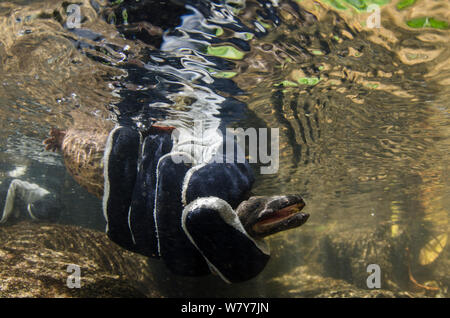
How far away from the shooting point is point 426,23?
4586 millimetres

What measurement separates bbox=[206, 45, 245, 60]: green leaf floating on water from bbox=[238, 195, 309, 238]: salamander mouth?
11.9 ft

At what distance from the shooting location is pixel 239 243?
Result: 9.33 feet

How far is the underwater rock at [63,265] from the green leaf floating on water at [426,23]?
7.01 meters

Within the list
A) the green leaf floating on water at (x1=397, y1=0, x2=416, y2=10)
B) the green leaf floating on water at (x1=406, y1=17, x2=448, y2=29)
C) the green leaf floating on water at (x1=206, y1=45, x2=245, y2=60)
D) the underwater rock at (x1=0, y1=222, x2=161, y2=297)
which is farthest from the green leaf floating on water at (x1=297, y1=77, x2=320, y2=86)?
the underwater rock at (x1=0, y1=222, x2=161, y2=297)

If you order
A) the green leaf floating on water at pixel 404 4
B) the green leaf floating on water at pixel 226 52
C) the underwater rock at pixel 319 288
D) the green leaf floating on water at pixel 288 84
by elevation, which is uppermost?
the green leaf floating on water at pixel 404 4

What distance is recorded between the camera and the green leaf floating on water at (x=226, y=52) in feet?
17.6

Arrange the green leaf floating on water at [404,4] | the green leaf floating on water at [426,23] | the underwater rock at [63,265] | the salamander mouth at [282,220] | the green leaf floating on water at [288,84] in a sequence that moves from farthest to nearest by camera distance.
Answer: the green leaf floating on water at [288,84], the green leaf floating on water at [426,23], the green leaf floating on water at [404,4], the underwater rock at [63,265], the salamander mouth at [282,220]

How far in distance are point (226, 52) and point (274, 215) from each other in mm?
3959

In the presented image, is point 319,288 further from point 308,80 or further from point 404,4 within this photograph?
point 404,4

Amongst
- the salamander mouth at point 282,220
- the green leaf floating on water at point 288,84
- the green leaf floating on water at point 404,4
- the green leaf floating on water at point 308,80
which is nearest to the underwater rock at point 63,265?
the salamander mouth at point 282,220

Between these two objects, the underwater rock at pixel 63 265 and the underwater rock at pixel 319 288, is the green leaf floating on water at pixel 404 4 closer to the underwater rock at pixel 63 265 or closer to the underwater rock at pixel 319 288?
the underwater rock at pixel 63 265

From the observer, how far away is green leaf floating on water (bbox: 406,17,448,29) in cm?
451

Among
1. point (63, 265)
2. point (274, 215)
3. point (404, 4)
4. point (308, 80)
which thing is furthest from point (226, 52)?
point (63, 265)
